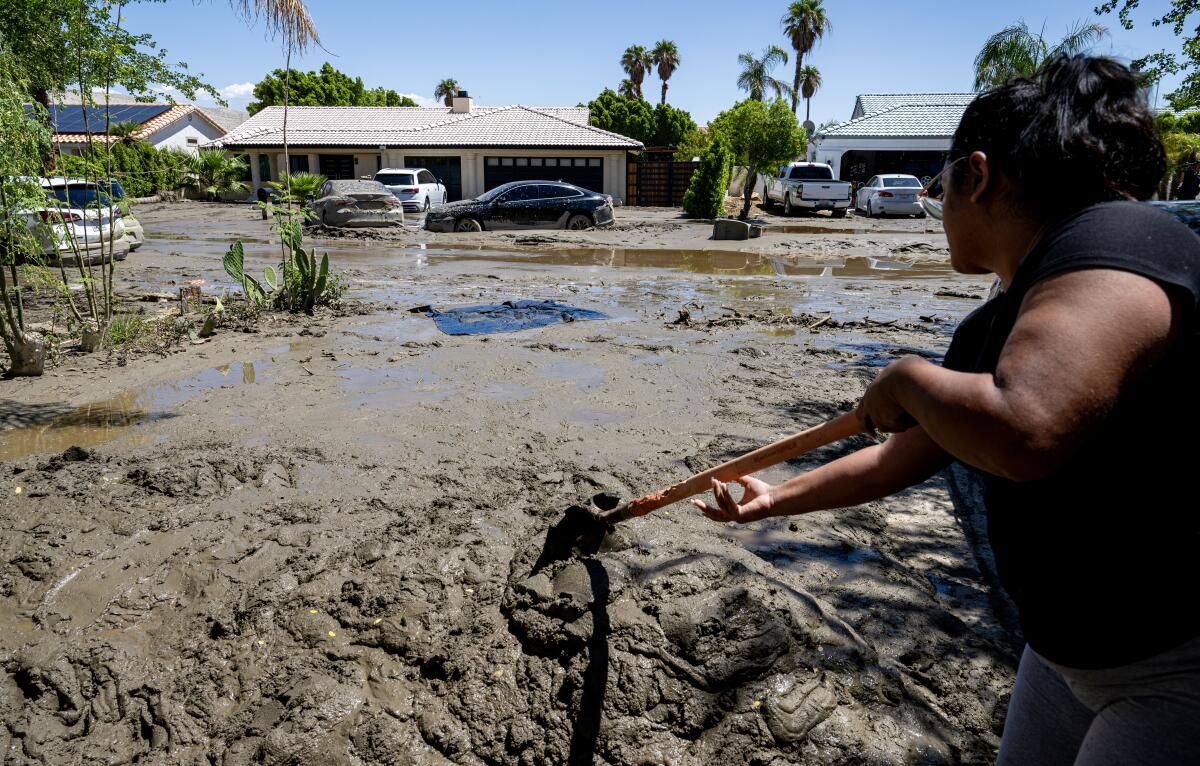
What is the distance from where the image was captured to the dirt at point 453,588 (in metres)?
2.62

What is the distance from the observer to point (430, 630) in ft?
10.1

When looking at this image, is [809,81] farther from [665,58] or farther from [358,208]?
[358,208]

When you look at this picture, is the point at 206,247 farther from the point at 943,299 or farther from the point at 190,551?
the point at 190,551

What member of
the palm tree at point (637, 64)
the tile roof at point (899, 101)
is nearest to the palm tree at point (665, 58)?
the palm tree at point (637, 64)

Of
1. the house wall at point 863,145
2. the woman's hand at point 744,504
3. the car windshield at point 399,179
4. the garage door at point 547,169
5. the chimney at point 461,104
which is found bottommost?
the woman's hand at point 744,504

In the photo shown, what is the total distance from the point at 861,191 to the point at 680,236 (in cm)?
1094

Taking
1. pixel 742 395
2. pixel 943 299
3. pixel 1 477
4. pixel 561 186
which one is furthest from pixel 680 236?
pixel 1 477

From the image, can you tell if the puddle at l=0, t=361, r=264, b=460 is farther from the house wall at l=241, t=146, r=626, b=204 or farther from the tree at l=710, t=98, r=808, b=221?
the house wall at l=241, t=146, r=626, b=204

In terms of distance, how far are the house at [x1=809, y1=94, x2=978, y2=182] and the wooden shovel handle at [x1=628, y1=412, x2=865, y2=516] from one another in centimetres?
3620

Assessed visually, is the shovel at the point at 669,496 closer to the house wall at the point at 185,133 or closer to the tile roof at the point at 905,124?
the tile roof at the point at 905,124

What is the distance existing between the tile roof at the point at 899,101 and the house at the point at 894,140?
0.16 feet

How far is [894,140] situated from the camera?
36.2m

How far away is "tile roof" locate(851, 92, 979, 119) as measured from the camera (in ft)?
133

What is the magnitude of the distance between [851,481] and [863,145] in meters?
38.3
